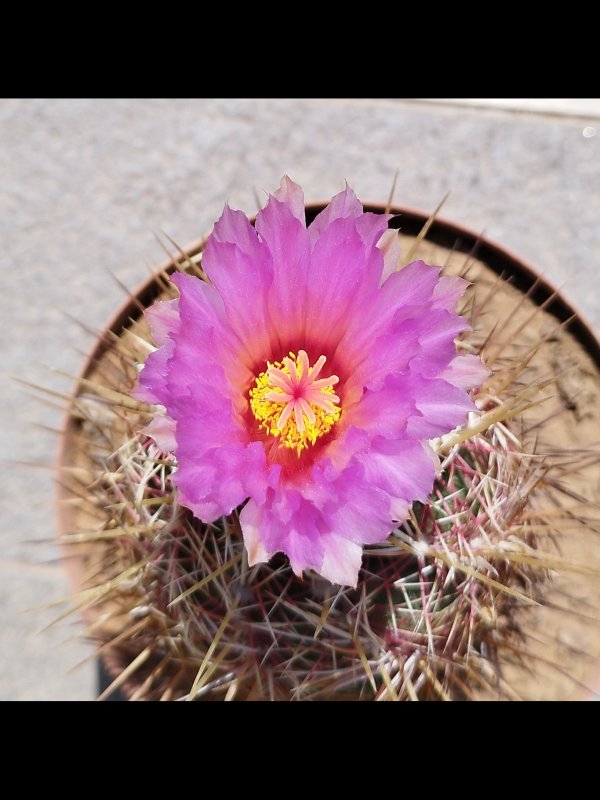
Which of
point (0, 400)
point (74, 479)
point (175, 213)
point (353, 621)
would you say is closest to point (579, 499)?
point (353, 621)

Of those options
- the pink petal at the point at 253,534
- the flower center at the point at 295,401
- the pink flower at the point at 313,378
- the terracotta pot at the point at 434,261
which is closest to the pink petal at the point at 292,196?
the pink flower at the point at 313,378

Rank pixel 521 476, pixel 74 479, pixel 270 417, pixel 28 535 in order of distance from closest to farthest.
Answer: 1. pixel 270 417
2. pixel 521 476
3. pixel 74 479
4. pixel 28 535

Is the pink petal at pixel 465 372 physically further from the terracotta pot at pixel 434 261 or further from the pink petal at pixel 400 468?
the terracotta pot at pixel 434 261

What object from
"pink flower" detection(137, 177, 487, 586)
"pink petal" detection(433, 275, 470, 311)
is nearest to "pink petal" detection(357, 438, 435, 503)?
"pink flower" detection(137, 177, 487, 586)

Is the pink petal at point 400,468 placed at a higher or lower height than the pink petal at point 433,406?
lower

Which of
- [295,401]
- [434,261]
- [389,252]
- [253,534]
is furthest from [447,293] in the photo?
[434,261]

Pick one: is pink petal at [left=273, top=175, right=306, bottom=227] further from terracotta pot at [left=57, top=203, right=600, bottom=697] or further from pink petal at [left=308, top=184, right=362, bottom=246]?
terracotta pot at [left=57, top=203, right=600, bottom=697]

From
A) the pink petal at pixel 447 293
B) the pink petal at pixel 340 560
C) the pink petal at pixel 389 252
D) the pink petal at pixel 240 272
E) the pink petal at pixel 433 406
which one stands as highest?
the pink petal at pixel 389 252

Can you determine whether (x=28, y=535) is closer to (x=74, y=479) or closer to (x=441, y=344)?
(x=74, y=479)
